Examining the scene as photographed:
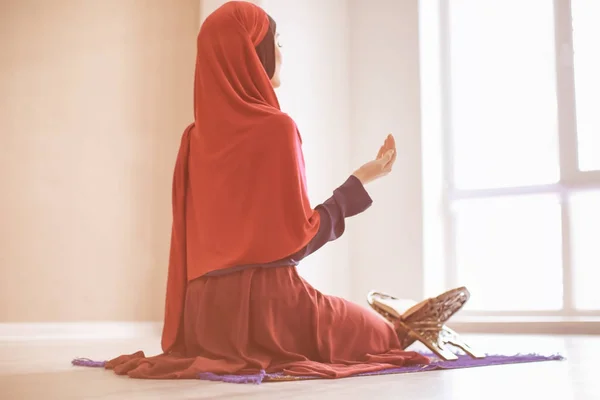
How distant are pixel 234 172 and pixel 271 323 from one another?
46 centimetres

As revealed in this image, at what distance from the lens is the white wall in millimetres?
5469

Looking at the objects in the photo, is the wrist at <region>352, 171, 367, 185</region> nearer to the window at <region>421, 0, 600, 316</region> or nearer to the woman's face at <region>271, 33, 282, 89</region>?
the woman's face at <region>271, 33, 282, 89</region>

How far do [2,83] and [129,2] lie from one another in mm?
1083

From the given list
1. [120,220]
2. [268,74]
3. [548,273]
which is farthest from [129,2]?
[548,273]

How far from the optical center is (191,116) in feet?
17.7

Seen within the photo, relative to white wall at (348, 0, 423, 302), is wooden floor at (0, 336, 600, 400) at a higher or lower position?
lower

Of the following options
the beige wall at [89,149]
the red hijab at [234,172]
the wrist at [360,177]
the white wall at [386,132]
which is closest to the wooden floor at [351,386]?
the red hijab at [234,172]

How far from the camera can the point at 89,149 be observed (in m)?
5.04

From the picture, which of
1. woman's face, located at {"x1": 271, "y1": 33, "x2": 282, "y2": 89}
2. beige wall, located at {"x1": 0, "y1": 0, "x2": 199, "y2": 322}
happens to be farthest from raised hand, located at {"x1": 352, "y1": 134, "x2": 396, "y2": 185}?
beige wall, located at {"x1": 0, "y1": 0, "x2": 199, "y2": 322}

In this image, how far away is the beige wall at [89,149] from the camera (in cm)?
477

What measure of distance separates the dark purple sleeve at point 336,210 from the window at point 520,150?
3.35 meters

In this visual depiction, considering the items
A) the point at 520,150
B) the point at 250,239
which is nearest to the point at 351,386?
the point at 250,239

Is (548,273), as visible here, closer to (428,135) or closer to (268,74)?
(428,135)

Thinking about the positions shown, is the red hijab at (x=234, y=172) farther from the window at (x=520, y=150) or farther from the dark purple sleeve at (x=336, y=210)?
the window at (x=520, y=150)
